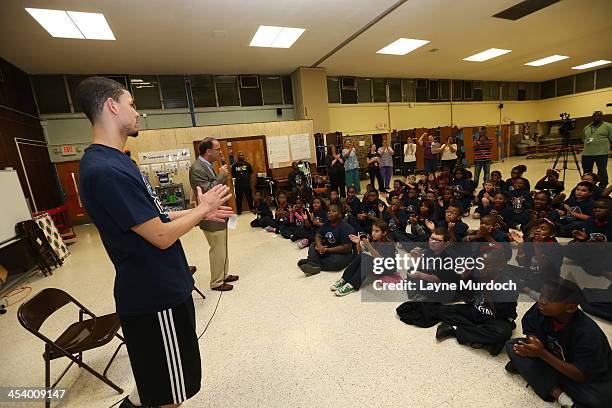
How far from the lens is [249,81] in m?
8.57

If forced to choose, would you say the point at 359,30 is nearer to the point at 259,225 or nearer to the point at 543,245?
the point at 259,225

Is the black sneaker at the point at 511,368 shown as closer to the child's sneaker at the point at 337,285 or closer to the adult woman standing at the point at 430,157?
the child's sneaker at the point at 337,285

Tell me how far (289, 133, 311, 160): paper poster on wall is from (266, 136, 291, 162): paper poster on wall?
0.58ft

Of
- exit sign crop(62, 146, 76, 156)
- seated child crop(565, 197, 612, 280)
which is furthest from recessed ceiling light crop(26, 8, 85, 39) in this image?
seated child crop(565, 197, 612, 280)

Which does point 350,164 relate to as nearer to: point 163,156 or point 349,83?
point 349,83

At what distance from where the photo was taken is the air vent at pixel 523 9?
5358mm

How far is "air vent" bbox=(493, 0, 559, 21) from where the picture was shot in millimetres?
5358

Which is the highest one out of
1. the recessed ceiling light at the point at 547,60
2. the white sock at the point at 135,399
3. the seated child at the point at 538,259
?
the recessed ceiling light at the point at 547,60

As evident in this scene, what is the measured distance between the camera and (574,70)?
11.9 m

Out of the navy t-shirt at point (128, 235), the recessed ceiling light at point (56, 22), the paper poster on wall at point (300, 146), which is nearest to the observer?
the navy t-shirt at point (128, 235)

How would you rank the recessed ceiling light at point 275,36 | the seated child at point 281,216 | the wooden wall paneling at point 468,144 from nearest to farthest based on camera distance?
the seated child at point 281,216, the recessed ceiling light at point 275,36, the wooden wall paneling at point 468,144

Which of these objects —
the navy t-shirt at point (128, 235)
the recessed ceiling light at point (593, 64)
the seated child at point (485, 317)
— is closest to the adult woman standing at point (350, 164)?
the seated child at point (485, 317)

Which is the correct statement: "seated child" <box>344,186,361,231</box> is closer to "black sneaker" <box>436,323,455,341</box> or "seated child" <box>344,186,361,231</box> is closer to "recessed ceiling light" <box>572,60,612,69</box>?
"black sneaker" <box>436,323,455,341</box>

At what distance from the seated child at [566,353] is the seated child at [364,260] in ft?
4.76
